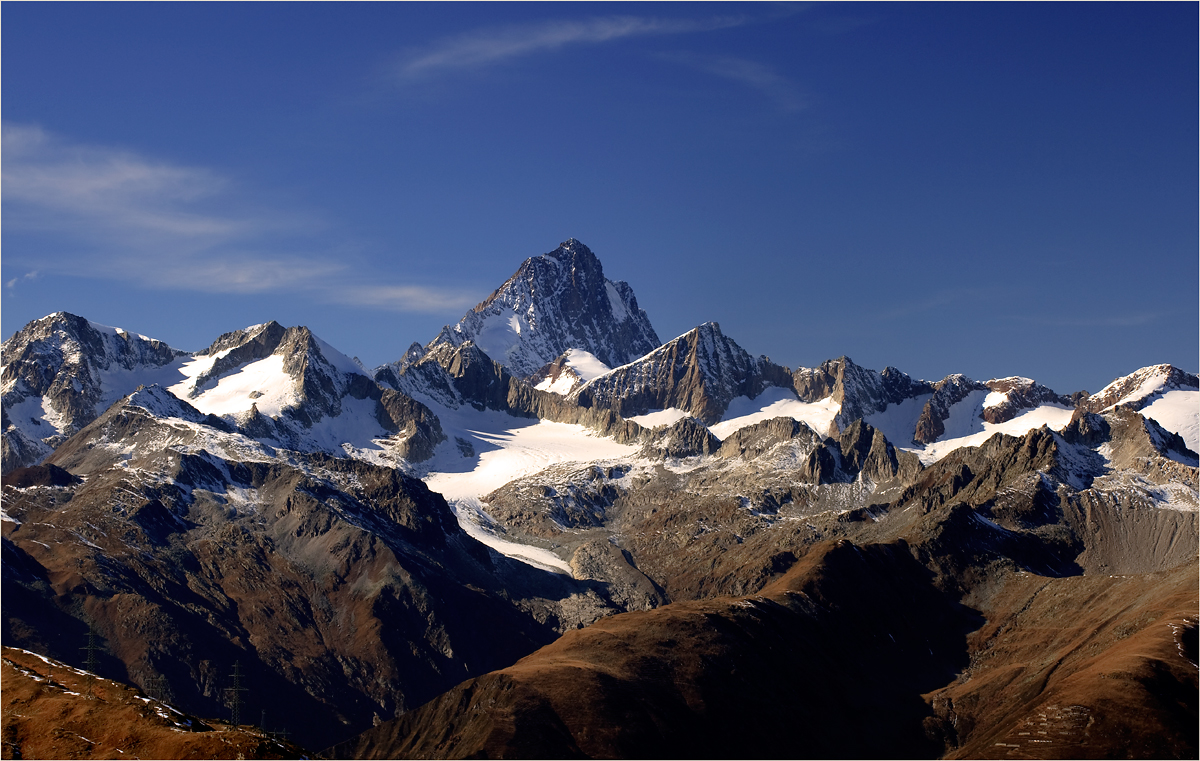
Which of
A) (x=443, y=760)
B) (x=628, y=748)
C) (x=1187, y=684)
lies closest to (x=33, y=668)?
(x=443, y=760)

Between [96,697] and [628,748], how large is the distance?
350ft

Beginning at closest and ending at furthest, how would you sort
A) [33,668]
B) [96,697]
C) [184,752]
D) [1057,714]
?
[184,752]
[96,697]
[33,668]
[1057,714]

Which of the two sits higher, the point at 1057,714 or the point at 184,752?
the point at 184,752

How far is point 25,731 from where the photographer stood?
335 ft

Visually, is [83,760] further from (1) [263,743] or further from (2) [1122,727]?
(2) [1122,727]

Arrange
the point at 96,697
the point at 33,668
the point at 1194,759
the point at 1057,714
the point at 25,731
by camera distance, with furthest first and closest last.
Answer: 1. the point at 1057,714
2. the point at 1194,759
3. the point at 33,668
4. the point at 96,697
5. the point at 25,731

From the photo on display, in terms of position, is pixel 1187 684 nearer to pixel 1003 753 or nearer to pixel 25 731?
pixel 1003 753

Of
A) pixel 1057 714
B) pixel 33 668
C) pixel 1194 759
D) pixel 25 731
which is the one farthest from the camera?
pixel 1057 714

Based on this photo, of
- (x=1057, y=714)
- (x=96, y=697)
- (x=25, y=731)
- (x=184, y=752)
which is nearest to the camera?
(x=184, y=752)

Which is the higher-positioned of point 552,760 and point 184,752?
point 184,752

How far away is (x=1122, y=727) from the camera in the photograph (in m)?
188

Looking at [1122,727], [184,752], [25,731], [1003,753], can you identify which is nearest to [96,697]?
[25,731]

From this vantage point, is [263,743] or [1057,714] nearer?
[263,743]

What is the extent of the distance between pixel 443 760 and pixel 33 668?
87491mm
